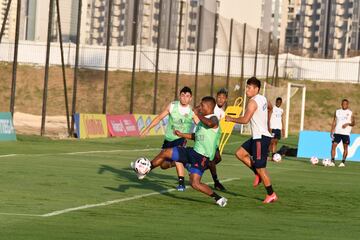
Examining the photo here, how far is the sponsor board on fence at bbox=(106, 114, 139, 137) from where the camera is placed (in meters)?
50.8

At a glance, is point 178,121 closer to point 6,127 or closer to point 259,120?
point 259,120

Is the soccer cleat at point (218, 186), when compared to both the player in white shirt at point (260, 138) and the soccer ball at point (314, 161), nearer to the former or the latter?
the player in white shirt at point (260, 138)

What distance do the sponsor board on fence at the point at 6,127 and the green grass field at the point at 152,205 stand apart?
920 cm

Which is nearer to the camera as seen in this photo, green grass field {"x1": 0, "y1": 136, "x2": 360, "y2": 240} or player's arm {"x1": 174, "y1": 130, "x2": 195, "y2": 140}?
green grass field {"x1": 0, "y1": 136, "x2": 360, "y2": 240}

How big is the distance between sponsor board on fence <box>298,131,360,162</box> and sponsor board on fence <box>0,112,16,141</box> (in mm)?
9582

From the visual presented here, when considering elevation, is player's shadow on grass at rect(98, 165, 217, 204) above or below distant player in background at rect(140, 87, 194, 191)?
below

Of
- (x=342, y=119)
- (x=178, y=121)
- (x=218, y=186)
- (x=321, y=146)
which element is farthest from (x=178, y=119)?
(x=321, y=146)

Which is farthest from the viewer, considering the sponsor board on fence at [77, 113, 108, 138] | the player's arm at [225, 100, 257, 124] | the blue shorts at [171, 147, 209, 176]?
the sponsor board on fence at [77, 113, 108, 138]

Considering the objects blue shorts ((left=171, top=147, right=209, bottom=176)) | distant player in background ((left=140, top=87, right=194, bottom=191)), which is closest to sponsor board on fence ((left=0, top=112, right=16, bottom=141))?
distant player in background ((left=140, top=87, right=194, bottom=191))

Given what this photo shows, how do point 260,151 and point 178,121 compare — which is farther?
point 178,121

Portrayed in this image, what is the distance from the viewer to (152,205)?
18531mm

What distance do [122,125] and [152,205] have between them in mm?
33797

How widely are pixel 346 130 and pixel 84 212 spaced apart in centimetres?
2005

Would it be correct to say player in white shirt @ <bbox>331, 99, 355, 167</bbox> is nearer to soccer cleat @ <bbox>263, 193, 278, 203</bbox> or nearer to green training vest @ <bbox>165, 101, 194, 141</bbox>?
green training vest @ <bbox>165, 101, 194, 141</bbox>
